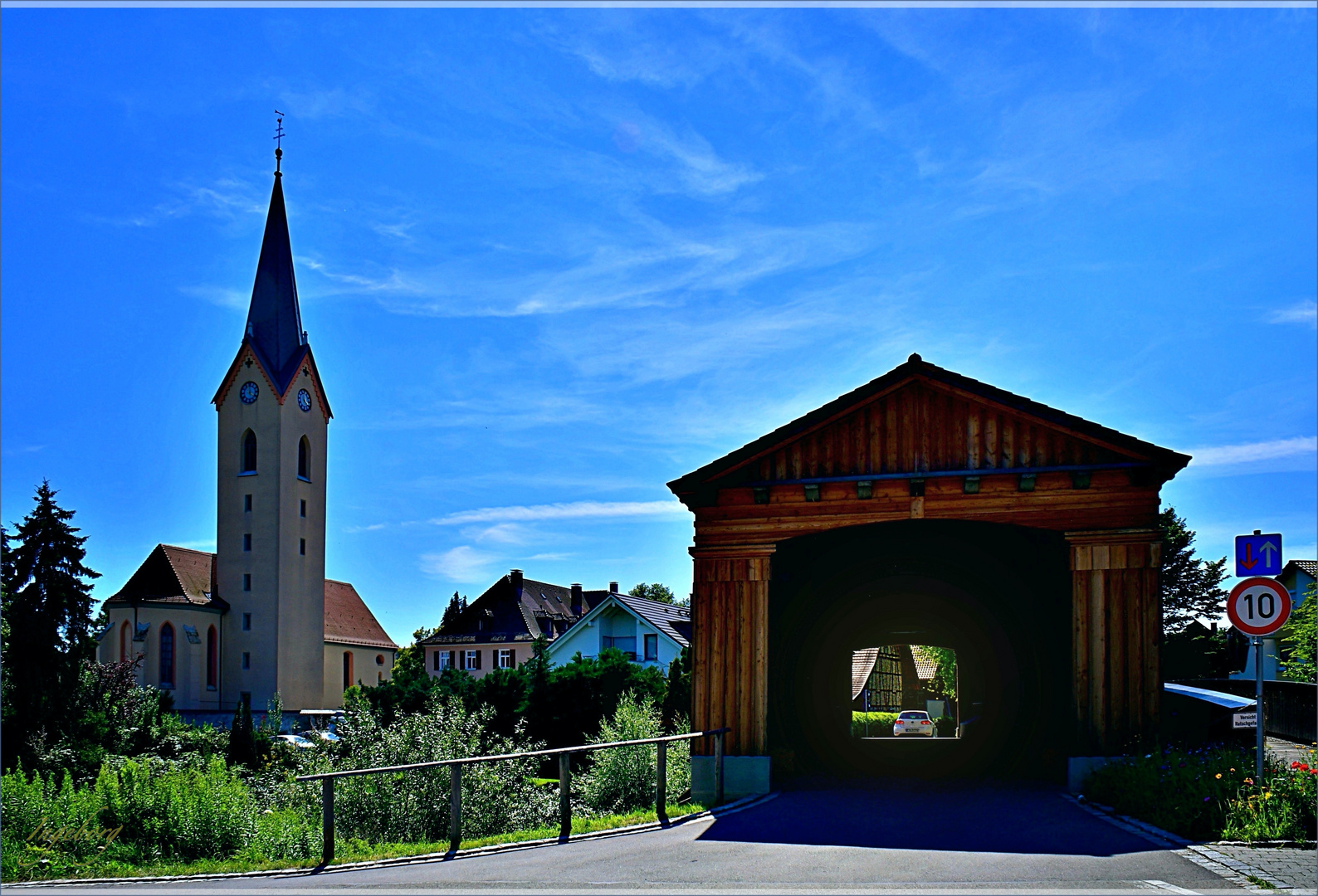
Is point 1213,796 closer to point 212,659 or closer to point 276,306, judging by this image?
point 212,659

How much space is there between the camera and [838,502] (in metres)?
15.6

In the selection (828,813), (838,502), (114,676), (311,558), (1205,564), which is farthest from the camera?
(1205,564)

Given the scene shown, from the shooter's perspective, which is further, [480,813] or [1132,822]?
[480,813]

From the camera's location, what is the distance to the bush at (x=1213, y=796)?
414 inches

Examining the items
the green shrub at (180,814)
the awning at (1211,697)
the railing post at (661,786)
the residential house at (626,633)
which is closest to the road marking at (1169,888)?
the railing post at (661,786)

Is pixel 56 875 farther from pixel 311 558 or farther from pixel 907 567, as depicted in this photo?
pixel 311 558

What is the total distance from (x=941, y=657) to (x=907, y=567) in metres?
55.5

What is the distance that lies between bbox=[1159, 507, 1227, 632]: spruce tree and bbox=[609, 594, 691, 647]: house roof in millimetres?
25907

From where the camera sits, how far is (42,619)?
136 feet

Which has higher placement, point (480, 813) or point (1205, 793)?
point (1205, 793)

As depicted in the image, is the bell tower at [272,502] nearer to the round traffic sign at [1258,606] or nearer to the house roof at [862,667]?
the house roof at [862,667]

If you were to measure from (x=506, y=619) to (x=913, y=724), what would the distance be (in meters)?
37.6

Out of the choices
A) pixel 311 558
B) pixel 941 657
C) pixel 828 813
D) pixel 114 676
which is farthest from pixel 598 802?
pixel 941 657

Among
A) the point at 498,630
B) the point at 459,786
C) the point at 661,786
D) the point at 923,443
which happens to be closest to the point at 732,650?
the point at 661,786
